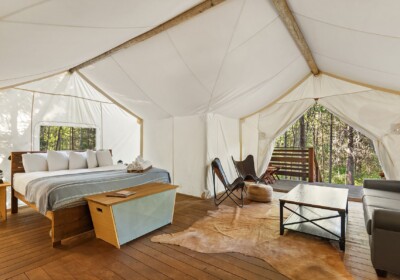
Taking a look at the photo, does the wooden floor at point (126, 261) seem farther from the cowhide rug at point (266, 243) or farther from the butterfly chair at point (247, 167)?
the butterfly chair at point (247, 167)

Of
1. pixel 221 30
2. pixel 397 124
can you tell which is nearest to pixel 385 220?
pixel 221 30

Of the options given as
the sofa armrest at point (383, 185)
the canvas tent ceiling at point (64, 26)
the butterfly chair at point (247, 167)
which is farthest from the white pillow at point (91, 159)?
the sofa armrest at point (383, 185)

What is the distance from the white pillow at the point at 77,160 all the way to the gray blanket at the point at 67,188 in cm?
98

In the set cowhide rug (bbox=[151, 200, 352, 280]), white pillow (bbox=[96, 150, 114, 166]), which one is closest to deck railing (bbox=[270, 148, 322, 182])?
cowhide rug (bbox=[151, 200, 352, 280])

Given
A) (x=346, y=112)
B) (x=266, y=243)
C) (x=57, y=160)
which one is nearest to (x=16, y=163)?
(x=57, y=160)

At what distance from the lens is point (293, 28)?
9.01 ft

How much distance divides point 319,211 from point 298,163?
346 cm

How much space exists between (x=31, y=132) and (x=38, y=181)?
173 cm

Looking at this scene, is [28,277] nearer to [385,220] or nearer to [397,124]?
[385,220]

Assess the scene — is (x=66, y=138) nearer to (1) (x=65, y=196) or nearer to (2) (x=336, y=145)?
(1) (x=65, y=196)

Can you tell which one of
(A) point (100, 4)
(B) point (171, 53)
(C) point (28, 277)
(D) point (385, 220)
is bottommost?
(C) point (28, 277)

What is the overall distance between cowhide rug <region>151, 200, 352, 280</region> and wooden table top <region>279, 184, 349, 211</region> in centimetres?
43

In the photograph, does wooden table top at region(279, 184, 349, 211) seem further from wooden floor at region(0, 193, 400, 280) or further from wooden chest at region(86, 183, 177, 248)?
wooden chest at region(86, 183, 177, 248)

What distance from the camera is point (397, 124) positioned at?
3.59 m
